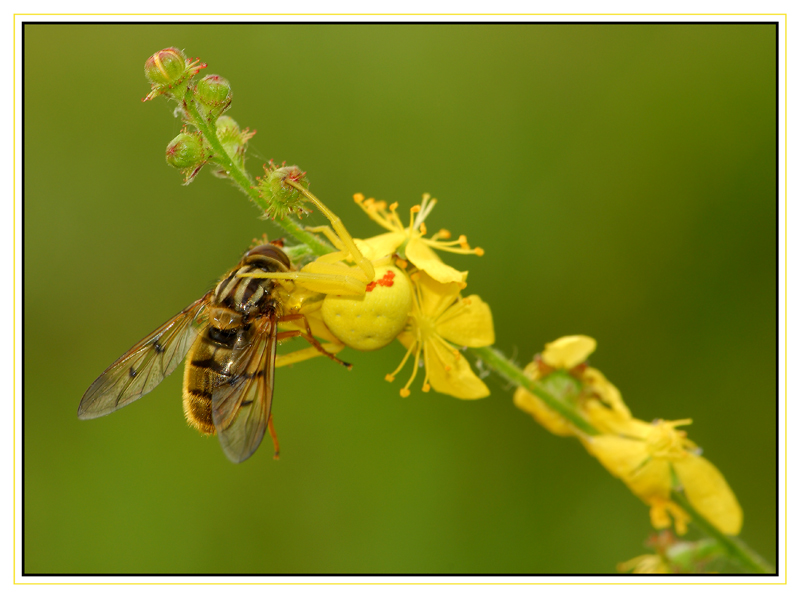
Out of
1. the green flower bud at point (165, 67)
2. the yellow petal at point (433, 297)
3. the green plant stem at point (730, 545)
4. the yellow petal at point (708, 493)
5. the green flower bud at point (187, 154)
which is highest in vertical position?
the green flower bud at point (165, 67)

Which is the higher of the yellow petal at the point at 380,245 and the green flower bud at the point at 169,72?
the green flower bud at the point at 169,72

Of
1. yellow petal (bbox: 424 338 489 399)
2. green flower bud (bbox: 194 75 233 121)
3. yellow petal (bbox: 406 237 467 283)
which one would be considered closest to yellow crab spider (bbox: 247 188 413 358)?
yellow petal (bbox: 406 237 467 283)

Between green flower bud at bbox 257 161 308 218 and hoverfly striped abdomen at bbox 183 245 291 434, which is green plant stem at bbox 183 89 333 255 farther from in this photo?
hoverfly striped abdomen at bbox 183 245 291 434

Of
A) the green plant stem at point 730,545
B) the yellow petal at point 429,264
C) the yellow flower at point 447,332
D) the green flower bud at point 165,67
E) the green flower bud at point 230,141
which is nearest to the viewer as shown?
the green flower bud at point 165,67

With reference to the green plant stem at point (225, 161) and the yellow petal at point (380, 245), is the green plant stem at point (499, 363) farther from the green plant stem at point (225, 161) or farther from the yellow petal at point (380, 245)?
the yellow petal at point (380, 245)

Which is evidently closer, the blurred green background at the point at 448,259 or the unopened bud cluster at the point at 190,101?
the unopened bud cluster at the point at 190,101

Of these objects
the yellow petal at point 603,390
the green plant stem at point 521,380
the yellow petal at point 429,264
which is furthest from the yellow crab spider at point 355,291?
the yellow petal at point 603,390

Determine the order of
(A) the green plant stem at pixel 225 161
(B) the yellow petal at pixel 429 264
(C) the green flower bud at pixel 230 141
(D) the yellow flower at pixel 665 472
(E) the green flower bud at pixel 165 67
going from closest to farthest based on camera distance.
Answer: (E) the green flower bud at pixel 165 67 < (A) the green plant stem at pixel 225 161 < (C) the green flower bud at pixel 230 141 < (B) the yellow petal at pixel 429 264 < (D) the yellow flower at pixel 665 472

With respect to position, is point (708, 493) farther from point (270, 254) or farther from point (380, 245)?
point (270, 254)
